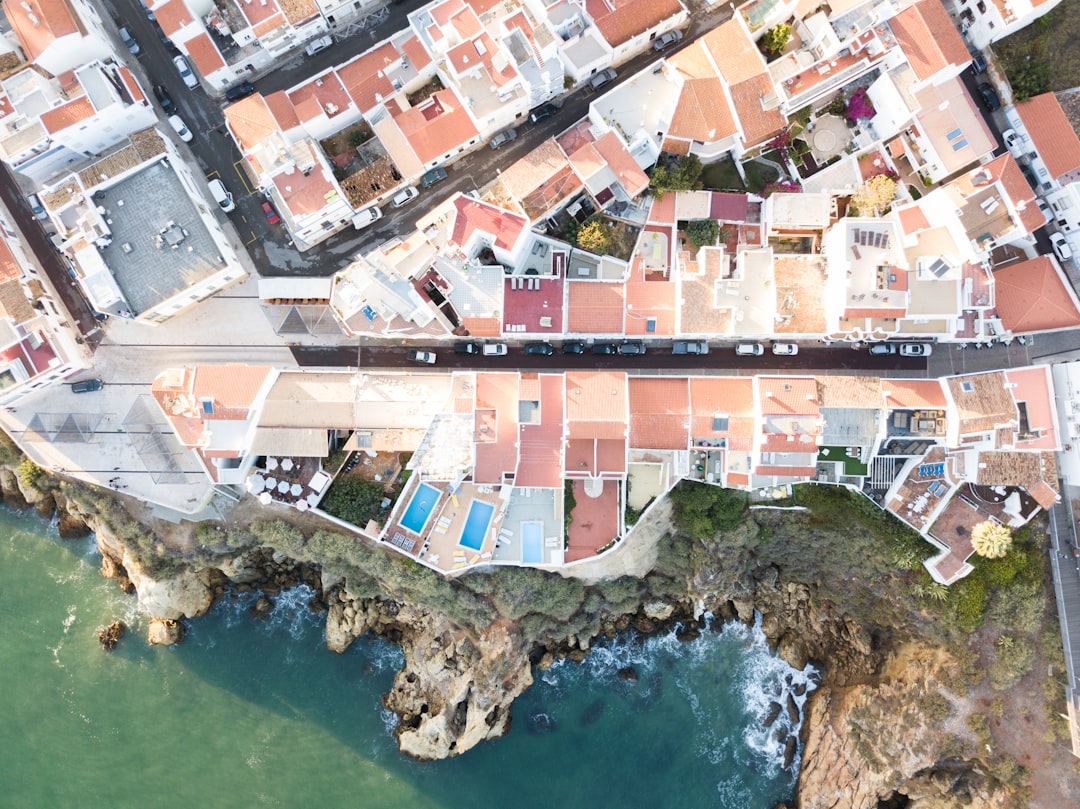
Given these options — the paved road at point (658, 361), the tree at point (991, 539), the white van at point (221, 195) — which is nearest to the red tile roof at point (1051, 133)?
the paved road at point (658, 361)

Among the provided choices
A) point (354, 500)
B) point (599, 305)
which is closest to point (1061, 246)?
point (599, 305)

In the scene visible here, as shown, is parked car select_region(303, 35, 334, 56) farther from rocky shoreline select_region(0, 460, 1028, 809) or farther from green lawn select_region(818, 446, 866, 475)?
green lawn select_region(818, 446, 866, 475)

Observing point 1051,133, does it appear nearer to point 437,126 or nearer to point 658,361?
point 658,361

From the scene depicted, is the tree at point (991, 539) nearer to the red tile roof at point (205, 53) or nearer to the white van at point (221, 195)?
the white van at point (221, 195)

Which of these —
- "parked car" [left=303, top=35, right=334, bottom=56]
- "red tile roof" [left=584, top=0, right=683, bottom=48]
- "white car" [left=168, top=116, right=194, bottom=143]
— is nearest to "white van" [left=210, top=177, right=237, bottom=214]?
"white car" [left=168, top=116, right=194, bottom=143]

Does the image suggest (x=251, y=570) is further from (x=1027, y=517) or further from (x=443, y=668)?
(x=1027, y=517)

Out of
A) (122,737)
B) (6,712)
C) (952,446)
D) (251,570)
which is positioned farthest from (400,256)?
(6,712)

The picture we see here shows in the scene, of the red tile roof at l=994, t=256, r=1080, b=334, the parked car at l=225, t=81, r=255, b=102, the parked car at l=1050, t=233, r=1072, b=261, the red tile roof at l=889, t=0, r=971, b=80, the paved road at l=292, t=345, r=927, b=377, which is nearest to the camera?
the red tile roof at l=889, t=0, r=971, b=80
